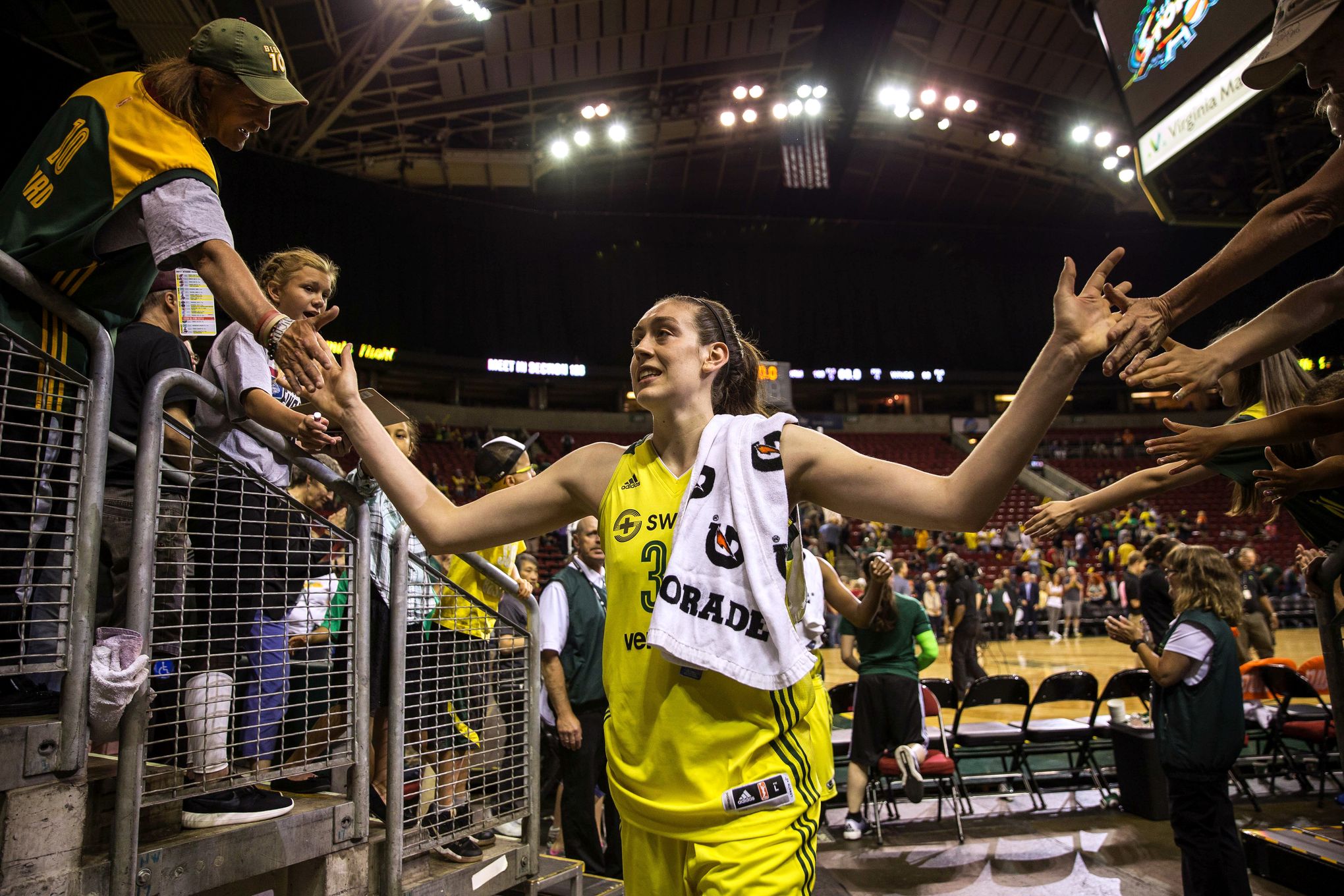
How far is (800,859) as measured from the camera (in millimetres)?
1525

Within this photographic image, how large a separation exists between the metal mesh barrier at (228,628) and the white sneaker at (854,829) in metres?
3.93

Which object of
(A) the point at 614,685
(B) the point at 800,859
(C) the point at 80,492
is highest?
(C) the point at 80,492

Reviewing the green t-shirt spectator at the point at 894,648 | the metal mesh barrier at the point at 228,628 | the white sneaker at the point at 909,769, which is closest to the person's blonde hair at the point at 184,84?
the metal mesh barrier at the point at 228,628

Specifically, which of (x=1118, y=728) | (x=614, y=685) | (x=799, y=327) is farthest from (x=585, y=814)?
(x=799, y=327)

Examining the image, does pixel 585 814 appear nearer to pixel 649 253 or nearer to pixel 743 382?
pixel 743 382

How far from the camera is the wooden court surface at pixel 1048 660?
9.12 metres

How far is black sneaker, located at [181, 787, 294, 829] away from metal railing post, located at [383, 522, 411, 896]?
1.26ft

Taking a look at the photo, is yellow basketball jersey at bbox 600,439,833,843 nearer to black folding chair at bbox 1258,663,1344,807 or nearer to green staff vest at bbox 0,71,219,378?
green staff vest at bbox 0,71,219,378

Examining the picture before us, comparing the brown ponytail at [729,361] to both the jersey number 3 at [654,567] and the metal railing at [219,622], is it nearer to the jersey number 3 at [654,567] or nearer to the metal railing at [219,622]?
the jersey number 3 at [654,567]

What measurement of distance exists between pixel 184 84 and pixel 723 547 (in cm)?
174

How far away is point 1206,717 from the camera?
3848 mm

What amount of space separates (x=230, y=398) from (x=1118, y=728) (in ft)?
20.4

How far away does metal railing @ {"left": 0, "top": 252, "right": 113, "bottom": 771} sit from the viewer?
1692 millimetres

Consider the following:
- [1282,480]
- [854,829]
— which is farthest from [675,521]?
[854,829]
